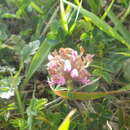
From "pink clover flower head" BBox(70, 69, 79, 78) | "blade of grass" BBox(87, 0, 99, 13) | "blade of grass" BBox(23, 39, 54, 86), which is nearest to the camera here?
"pink clover flower head" BBox(70, 69, 79, 78)

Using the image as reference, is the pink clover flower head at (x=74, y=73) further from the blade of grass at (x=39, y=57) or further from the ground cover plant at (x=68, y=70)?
the blade of grass at (x=39, y=57)

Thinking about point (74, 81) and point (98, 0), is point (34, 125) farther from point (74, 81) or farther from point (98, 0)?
point (98, 0)

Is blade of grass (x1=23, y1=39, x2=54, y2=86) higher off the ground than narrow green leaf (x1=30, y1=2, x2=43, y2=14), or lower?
lower

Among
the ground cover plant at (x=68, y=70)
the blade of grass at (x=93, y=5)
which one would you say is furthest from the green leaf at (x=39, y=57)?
the blade of grass at (x=93, y=5)

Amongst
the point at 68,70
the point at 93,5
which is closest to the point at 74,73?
the point at 68,70

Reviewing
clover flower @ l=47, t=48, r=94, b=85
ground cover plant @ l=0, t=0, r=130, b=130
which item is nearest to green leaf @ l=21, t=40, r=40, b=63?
ground cover plant @ l=0, t=0, r=130, b=130

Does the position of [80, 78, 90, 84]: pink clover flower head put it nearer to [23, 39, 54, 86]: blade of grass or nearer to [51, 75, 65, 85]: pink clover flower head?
[51, 75, 65, 85]: pink clover flower head

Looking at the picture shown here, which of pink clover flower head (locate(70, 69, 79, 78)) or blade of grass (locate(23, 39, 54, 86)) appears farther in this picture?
blade of grass (locate(23, 39, 54, 86))

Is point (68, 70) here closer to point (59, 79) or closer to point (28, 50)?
point (59, 79)

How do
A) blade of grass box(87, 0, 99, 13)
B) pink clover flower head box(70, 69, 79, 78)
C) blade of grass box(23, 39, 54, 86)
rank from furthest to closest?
blade of grass box(87, 0, 99, 13)
blade of grass box(23, 39, 54, 86)
pink clover flower head box(70, 69, 79, 78)
